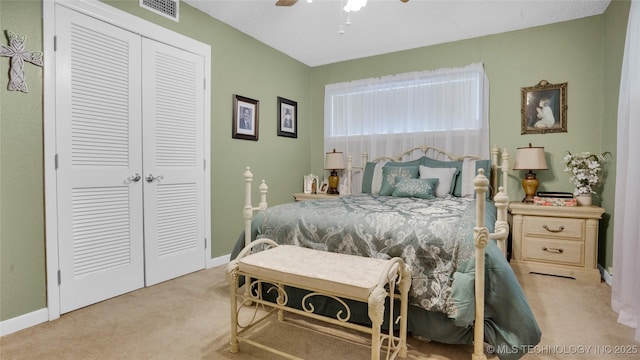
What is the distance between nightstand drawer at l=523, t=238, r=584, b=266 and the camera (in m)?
2.87

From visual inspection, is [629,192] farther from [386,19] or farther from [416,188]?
[386,19]

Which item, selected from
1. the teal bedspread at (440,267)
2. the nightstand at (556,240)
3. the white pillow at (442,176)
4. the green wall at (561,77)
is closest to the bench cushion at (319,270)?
the teal bedspread at (440,267)

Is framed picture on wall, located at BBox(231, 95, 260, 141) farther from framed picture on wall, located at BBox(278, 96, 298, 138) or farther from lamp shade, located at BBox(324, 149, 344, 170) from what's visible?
lamp shade, located at BBox(324, 149, 344, 170)

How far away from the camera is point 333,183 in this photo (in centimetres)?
433

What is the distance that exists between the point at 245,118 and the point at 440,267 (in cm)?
272

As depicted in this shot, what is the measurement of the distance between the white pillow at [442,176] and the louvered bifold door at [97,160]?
2.76 meters

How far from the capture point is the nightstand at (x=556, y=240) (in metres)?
2.82

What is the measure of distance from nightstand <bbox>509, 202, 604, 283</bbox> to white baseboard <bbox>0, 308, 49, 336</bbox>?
12.6ft

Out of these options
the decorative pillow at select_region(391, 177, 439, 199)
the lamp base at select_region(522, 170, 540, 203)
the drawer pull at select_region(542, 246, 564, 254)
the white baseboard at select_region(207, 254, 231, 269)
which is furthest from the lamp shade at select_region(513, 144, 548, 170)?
the white baseboard at select_region(207, 254, 231, 269)

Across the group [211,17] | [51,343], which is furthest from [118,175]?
[211,17]

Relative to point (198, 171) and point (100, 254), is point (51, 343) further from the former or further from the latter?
point (198, 171)

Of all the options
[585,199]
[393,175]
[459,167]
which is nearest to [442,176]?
[459,167]

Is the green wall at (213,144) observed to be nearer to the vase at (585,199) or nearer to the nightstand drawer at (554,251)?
the nightstand drawer at (554,251)

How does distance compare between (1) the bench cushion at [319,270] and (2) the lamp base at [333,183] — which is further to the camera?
(2) the lamp base at [333,183]
